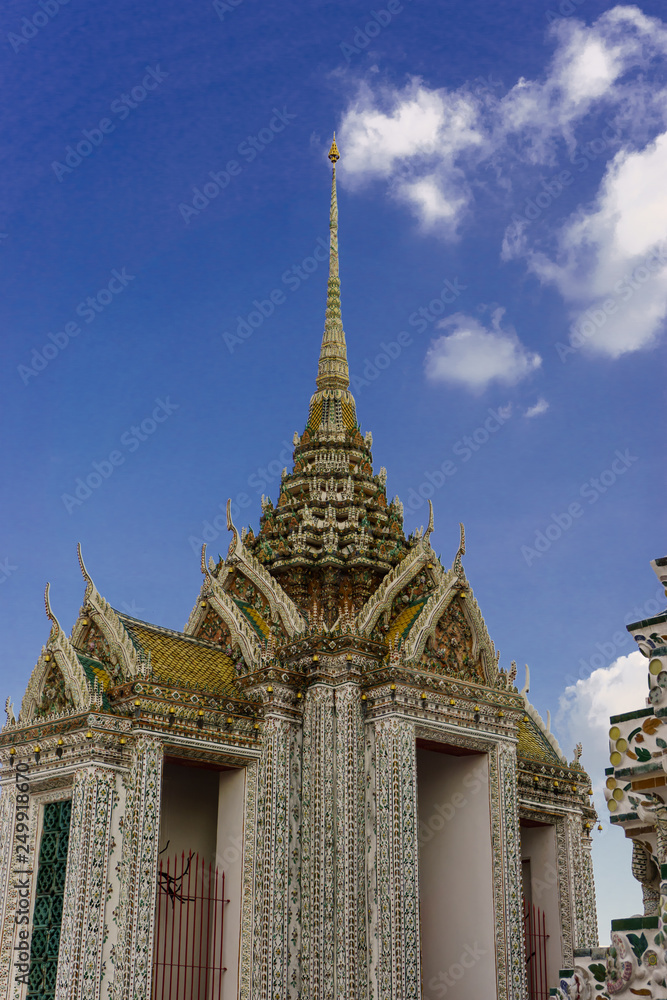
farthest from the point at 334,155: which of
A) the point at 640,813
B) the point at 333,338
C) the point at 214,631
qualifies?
the point at 640,813

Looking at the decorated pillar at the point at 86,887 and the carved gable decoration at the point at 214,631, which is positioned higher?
the carved gable decoration at the point at 214,631

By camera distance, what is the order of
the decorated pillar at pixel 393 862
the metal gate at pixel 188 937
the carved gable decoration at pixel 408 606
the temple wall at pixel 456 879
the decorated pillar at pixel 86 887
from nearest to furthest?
the decorated pillar at pixel 86 887
the decorated pillar at pixel 393 862
the metal gate at pixel 188 937
the temple wall at pixel 456 879
the carved gable decoration at pixel 408 606

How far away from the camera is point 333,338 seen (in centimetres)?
2569

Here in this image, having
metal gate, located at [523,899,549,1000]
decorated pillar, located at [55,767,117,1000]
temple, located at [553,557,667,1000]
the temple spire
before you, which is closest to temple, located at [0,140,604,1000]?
decorated pillar, located at [55,767,117,1000]

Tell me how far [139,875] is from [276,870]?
2286 mm

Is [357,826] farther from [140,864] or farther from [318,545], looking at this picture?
[318,545]

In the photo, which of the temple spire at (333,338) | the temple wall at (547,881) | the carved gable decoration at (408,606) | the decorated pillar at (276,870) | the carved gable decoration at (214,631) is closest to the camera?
the decorated pillar at (276,870)

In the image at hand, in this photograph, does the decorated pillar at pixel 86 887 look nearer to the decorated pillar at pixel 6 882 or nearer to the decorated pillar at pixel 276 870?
the decorated pillar at pixel 6 882

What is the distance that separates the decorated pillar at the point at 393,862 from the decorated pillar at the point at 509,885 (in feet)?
5.31

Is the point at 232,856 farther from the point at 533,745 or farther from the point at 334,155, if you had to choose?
the point at 334,155

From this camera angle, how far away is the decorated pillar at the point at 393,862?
17578 millimetres

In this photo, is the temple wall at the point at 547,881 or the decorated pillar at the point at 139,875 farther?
the temple wall at the point at 547,881

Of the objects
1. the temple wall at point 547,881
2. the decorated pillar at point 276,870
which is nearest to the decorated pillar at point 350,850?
the decorated pillar at point 276,870

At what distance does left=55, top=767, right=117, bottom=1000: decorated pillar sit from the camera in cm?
1594
